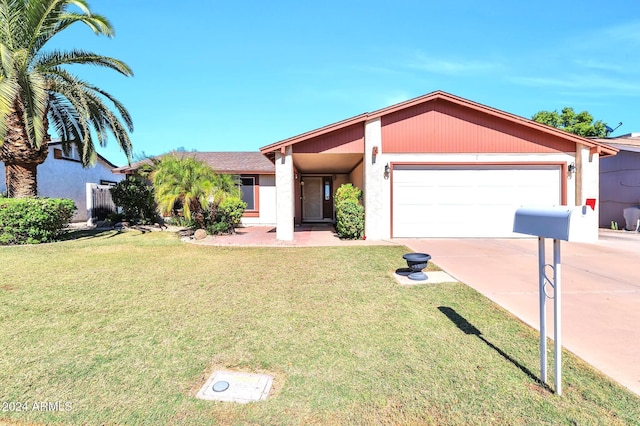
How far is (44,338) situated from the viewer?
360 cm

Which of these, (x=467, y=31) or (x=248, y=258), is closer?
(x=248, y=258)

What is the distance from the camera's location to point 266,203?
1661 centimetres

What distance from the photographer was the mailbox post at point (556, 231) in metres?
2.21

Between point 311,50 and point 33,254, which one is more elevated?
point 311,50

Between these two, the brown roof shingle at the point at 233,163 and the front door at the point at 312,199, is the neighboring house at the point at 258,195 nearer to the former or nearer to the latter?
the brown roof shingle at the point at 233,163

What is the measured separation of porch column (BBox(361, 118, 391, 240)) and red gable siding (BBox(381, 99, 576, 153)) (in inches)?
12.8

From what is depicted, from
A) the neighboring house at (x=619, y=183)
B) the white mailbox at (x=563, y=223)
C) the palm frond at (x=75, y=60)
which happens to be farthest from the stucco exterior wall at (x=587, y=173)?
the palm frond at (x=75, y=60)

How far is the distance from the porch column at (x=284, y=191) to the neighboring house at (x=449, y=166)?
0.03 metres

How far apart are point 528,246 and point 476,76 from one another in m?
8.42

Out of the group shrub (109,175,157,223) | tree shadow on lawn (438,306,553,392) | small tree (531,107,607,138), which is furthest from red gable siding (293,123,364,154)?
small tree (531,107,607,138)

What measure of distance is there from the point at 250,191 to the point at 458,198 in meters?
10.1

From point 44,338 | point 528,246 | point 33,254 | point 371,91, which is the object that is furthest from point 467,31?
point 33,254

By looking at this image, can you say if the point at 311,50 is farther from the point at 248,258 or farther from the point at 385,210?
the point at 248,258

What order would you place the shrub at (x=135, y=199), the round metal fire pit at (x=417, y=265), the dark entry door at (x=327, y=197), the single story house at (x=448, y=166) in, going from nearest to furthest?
the round metal fire pit at (x=417, y=265) → the single story house at (x=448, y=166) → the shrub at (x=135, y=199) → the dark entry door at (x=327, y=197)
